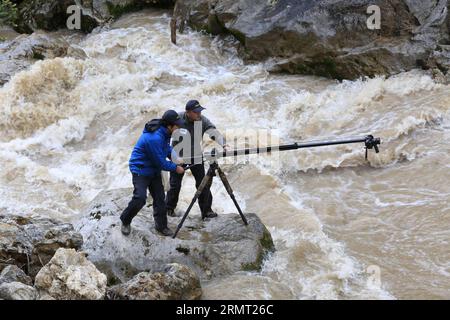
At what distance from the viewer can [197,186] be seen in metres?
6.75

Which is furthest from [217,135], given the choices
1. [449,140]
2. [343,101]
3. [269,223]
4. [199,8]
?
[199,8]

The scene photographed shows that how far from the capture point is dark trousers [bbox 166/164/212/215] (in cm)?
661

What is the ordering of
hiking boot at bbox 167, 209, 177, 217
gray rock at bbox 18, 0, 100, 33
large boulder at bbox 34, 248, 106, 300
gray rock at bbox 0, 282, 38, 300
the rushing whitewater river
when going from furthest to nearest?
gray rock at bbox 18, 0, 100, 33, hiking boot at bbox 167, 209, 177, 217, the rushing whitewater river, large boulder at bbox 34, 248, 106, 300, gray rock at bbox 0, 282, 38, 300

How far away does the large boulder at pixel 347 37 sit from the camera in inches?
475

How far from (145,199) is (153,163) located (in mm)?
390

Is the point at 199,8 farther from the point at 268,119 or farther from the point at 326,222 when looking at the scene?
the point at 326,222

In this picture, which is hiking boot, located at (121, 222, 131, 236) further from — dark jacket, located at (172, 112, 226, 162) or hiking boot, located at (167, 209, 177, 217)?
dark jacket, located at (172, 112, 226, 162)

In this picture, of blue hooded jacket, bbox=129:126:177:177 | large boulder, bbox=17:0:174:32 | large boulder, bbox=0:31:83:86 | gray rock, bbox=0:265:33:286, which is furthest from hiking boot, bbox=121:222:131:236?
large boulder, bbox=17:0:174:32

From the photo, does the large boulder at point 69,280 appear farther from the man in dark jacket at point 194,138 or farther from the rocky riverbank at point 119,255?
the man in dark jacket at point 194,138

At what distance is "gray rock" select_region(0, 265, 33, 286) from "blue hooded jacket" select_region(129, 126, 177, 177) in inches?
57.2

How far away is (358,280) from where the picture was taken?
20.5 feet

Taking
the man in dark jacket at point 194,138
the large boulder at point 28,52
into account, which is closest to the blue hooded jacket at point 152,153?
the man in dark jacket at point 194,138

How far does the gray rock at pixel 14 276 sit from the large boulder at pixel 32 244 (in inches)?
15.9

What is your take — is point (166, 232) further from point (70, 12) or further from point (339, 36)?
point (70, 12)
